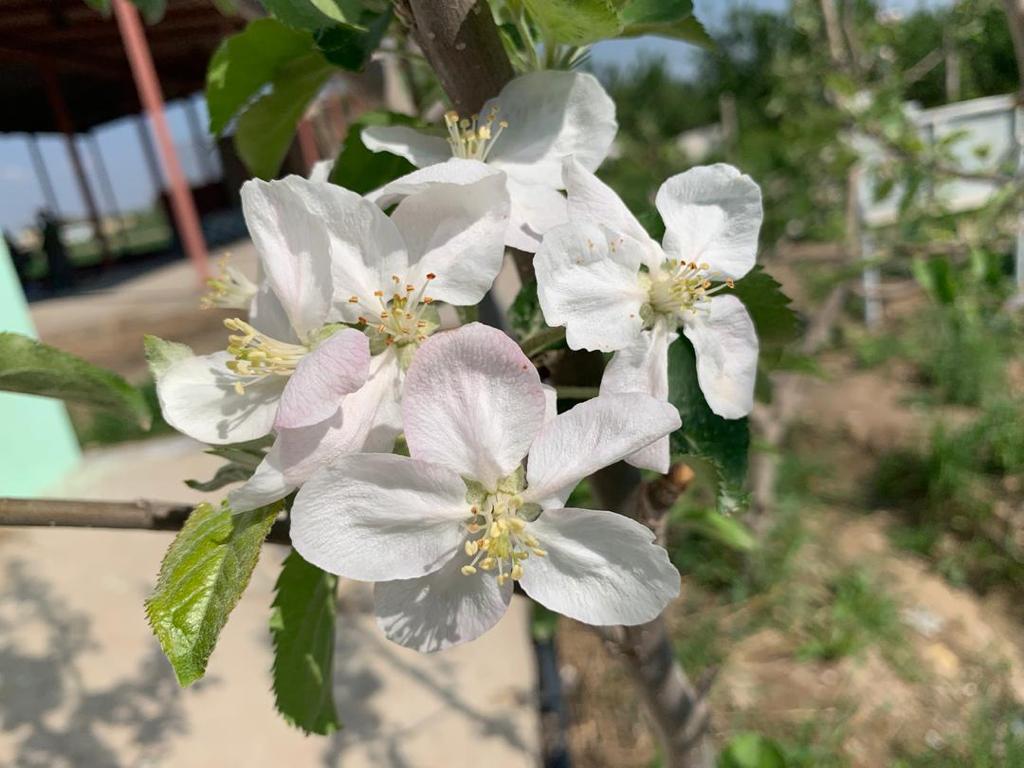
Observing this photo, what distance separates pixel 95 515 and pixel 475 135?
38 centimetres

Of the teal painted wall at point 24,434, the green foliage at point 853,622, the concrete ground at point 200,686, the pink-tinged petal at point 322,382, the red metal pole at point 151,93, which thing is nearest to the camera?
the pink-tinged petal at point 322,382

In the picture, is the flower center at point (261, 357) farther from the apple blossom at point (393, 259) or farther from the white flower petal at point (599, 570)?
the white flower petal at point (599, 570)

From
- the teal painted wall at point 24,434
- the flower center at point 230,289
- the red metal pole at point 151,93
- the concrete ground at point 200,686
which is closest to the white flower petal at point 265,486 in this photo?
the flower center at point 230,289

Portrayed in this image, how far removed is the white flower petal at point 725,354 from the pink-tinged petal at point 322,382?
22cm

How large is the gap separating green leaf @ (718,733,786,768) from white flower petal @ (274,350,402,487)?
1286mm

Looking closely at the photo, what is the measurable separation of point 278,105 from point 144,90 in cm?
582

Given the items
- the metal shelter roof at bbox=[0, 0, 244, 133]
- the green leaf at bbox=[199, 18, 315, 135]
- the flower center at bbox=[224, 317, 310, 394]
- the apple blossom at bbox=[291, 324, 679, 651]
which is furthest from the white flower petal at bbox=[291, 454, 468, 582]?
the metal shelter roof at bbox=[0, 0, 244, 133]

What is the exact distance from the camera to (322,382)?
384mm

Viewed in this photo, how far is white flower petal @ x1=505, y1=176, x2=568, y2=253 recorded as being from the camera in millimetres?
469

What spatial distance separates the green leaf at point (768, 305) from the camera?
0.58m

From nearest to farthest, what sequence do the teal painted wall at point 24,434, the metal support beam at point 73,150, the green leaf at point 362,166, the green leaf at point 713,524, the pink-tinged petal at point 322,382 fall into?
the pink-tinged petal at point 322,382 < the green leaf at point 362,166 < the green leaf at point 713,524 < the teal painted wall at point 24,434 < the metal support beam at point 73,150

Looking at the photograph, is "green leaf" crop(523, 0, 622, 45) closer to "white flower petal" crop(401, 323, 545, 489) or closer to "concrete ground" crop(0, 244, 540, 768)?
"white flower petal" crop(401, 323, 545, 489)

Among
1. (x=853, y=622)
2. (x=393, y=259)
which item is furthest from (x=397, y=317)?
(x=853, y=622)

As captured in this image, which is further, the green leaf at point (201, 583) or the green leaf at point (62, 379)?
the green leaf at point (62, 379)
